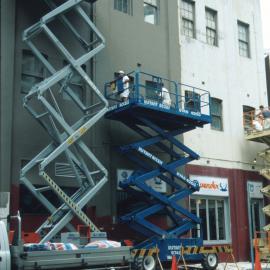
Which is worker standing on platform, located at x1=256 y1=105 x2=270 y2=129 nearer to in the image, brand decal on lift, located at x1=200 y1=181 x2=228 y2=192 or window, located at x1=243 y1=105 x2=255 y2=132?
window, located at x1=243 y1=105 x2=255 y2=132

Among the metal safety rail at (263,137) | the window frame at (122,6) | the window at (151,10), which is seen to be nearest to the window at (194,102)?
the window at (151,10)

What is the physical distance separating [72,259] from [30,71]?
9.23 meters

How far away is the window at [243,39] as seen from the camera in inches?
1181

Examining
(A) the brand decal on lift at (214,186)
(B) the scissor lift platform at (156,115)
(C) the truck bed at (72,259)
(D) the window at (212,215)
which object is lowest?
(C) the truck bed at (72,259)

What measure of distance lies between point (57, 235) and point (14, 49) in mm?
7074

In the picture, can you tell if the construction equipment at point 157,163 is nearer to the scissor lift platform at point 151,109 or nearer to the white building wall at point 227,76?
the scissor lift platform at point 151,109

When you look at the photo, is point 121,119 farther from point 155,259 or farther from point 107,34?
point 155,259

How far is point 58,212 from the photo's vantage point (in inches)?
701

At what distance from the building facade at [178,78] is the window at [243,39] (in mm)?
64

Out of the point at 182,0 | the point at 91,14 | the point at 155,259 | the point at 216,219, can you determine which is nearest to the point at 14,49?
the point at 91,14

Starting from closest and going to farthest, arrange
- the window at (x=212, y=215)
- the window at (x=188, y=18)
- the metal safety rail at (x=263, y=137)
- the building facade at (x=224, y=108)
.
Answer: the window at (x=212, y=215) < the building facade at (x=224, y=108) < the metal safety rail at (x=263, y=137) < the window at (x=188, y=18)

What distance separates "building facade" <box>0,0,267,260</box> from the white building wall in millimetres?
55

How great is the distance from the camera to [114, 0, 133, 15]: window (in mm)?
23623

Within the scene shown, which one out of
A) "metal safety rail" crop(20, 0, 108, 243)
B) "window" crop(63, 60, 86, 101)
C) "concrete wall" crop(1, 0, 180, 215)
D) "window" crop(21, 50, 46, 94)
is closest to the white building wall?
"concrete wall" crop(1, 0, 180, 215)
